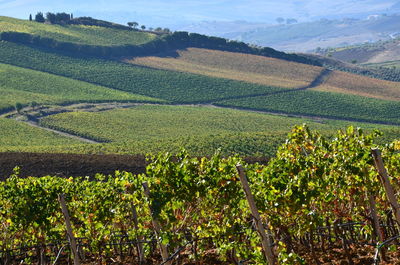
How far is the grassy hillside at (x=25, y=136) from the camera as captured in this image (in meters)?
78.1

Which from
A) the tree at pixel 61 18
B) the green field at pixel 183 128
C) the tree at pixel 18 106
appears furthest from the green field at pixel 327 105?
the tree at pixel 61 18

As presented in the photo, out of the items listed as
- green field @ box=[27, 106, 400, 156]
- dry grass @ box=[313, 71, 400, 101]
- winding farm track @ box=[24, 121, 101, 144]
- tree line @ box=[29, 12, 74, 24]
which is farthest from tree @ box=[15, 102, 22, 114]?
tree line @ box=[29, 12, 74, 24]

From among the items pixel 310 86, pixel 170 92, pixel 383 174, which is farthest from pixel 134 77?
pixel 383 174

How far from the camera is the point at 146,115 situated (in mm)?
103500

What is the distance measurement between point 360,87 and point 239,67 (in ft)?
91.0

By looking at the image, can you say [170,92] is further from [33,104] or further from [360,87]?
[360,87]

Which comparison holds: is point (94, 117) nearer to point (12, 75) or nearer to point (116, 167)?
point (12, 75)

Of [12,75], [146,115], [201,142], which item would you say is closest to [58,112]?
[146,115]

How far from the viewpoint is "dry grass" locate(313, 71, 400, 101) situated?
132m

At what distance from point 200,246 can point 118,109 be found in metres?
92.0

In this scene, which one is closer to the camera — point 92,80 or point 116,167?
point 116,167

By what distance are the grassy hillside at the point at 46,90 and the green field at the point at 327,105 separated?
62.9ft

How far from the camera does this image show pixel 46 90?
393 ft

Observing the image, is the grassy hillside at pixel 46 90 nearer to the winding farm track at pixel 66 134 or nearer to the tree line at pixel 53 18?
the winding farm track at pixel 66 134
